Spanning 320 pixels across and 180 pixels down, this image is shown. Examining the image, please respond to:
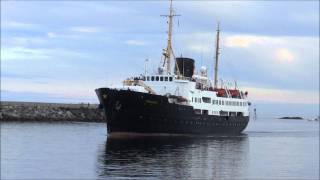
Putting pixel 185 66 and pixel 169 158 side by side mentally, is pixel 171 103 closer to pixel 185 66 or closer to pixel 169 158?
pixel 185 66

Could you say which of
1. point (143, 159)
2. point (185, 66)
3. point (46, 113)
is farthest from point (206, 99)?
point (46, 113)

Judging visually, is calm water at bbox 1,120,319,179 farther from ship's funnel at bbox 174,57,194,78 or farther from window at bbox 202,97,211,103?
ship's funnel at bbox 174,57,194,78

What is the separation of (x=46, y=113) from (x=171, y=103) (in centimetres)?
3910

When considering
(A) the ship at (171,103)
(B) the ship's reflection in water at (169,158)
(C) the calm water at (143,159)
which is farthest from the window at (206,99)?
(C) the calm water at (143,159)

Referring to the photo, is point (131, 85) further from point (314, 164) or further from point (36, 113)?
point (36, 113)

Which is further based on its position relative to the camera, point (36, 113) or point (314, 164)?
point (36, 113)

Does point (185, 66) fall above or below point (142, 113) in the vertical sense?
above

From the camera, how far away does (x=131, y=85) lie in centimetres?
5753

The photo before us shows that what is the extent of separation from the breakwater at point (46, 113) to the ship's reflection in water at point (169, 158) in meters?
33.7

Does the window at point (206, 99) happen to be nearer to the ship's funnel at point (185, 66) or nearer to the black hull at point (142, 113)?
the ship's funnel at point (185, 66)

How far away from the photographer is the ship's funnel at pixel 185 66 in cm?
6138

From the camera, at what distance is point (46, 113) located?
88.8m

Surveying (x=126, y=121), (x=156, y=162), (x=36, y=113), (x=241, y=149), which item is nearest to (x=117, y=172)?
(x=156, y=162)

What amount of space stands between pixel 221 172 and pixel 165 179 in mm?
4916
